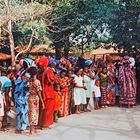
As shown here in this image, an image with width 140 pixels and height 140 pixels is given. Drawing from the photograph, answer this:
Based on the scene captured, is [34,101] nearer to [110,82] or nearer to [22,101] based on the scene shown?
[22,101]

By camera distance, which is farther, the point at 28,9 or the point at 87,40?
the point at 28,9

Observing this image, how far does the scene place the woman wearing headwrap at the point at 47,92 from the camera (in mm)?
10664

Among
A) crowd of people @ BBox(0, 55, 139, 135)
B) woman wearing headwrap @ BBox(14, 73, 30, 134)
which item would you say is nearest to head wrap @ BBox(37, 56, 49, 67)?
crowd of people @ BBox(0, 55, 139, 135)

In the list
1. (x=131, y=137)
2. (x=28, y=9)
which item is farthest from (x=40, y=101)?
(x=28, y=9)

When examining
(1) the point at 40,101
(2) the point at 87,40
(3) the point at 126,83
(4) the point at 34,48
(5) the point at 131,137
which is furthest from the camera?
(4) the point at 34,48

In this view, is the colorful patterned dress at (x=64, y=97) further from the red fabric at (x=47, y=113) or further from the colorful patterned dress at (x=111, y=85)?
the colorful patterned dress at (x=111, y=85)

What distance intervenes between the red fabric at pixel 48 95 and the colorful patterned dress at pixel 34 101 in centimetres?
62

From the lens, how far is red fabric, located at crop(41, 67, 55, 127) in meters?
10.7

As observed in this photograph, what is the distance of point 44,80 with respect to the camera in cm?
1072

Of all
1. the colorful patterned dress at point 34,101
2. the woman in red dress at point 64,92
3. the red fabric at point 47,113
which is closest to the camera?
the colorful patterned dress at point 34,101

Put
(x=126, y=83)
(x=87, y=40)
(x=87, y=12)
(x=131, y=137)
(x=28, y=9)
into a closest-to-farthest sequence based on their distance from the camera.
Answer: (x=131, y=137), (x=126, y=83), (x=87, y=12), (x=87, y=40), (x=28, y=9)

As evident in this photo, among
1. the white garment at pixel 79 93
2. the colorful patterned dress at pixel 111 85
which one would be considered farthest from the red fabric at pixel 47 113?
the colorful patterned dress at pixel 111 85

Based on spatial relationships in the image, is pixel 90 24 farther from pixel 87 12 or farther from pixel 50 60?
pixel 50 60

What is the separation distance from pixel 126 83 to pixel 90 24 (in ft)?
21.1
